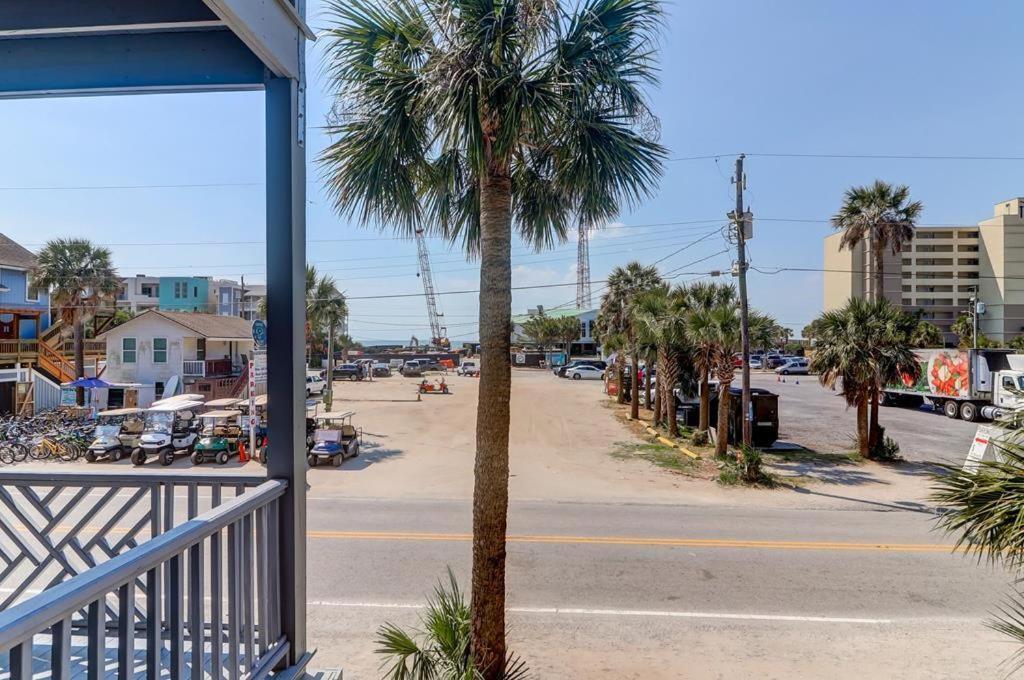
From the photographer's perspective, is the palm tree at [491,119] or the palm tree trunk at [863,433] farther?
the palm tree trunk at [863,433]

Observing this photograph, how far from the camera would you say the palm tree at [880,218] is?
31125 mm

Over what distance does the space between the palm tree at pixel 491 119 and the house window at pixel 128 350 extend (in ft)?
88.3

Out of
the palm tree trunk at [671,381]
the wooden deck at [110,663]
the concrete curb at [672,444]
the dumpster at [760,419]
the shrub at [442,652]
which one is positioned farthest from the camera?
the palm tree trunk at [671,381]

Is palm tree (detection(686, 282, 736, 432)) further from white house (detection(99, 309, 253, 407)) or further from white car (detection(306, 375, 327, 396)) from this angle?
white car (detection(306, 375, 327, 396))

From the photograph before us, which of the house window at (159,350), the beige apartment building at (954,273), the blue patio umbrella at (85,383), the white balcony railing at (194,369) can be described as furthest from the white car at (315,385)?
the beige apartment building at (954,273)

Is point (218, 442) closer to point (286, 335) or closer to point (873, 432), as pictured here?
point (286, 335)

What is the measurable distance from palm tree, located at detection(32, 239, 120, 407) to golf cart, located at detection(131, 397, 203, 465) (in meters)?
6.58

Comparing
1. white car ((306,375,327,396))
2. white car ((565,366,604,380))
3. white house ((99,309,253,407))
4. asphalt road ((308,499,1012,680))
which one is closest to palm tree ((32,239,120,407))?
white house ((99,309,253,407))

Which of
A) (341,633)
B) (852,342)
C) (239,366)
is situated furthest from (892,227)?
(239,366)

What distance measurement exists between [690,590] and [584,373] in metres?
40.2

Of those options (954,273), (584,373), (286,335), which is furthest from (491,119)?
(954,273)

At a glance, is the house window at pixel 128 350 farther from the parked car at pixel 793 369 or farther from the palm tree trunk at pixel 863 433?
the parked car at pixel 793 369

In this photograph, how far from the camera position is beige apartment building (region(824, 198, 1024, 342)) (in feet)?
206

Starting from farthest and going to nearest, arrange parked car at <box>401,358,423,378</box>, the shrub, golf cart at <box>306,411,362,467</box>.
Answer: parked car at <box>401,358,423,378</box>, golf cart at <box>306,411,362,467</box>, the shrub
